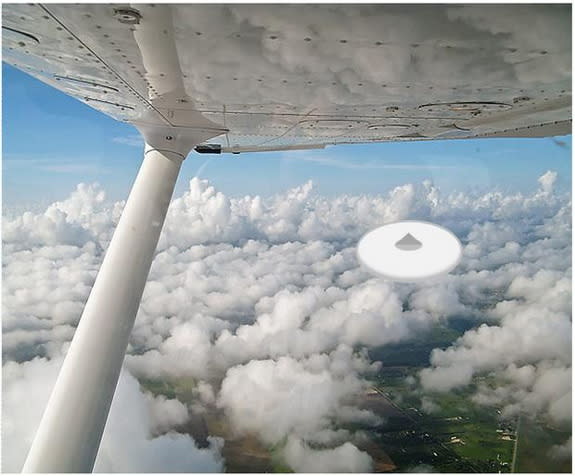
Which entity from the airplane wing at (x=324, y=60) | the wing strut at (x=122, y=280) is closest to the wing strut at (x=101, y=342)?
the wing strut at (x=122, y=280)

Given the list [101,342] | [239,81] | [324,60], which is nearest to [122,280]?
[101,342]

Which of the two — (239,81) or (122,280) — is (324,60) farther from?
(122,280)

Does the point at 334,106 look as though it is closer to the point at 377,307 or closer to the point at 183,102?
the point at 183,102

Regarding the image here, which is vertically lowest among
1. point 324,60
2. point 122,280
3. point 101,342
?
point 101,342

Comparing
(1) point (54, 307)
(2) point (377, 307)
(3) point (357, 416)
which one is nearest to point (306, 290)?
(2) point (377, 307)

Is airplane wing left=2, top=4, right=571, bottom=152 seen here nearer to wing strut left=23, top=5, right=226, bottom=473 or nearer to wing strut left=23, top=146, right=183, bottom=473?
wing strut left=23, top=5, right=226, bottom=473

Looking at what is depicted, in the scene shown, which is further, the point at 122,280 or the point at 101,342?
the point at 122,280

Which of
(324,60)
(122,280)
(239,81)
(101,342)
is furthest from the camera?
(122,280)

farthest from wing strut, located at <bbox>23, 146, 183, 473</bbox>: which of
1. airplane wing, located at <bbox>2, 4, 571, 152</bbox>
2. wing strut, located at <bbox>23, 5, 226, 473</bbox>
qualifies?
airplane wing, located at <bbox>2, 4, 571, 152</bbox>
